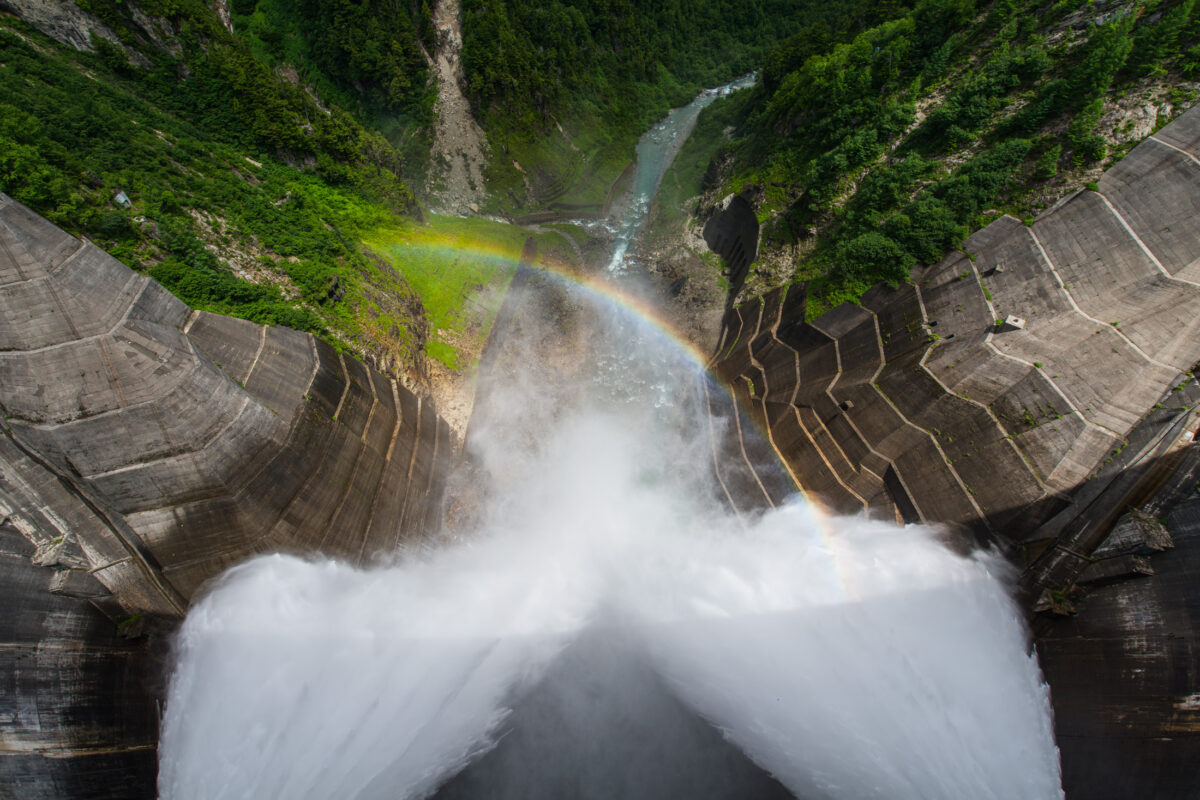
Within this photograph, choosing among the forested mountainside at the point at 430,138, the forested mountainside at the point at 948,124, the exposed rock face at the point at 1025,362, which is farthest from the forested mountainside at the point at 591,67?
the exposed rock face at the point at 1025,362

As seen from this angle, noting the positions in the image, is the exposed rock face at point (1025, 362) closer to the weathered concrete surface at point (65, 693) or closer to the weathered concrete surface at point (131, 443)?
the weathered concrete surface at point (131, 443)

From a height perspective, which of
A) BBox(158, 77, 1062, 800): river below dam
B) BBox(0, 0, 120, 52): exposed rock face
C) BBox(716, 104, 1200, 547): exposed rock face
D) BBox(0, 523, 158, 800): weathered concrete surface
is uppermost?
BBox(0, 0, 120, 52): exposed rock face

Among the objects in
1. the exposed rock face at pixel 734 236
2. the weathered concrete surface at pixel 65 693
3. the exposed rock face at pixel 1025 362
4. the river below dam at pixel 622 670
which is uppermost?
the exposed rock face at pixel 734 236

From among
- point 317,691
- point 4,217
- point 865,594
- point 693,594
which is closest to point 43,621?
point 317,691

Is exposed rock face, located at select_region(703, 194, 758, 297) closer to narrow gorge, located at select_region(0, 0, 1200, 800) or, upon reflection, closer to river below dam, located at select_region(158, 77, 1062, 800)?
narrow gorge, located at select_region(0, 0, 1200, 800)

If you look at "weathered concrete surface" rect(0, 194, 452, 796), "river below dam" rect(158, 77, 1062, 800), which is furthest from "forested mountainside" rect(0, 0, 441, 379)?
"river below dam" rect(158, 77, 1062, 800)

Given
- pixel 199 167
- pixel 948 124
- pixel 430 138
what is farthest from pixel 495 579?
pixel 430 138

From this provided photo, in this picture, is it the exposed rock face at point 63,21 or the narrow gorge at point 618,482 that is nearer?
the narrow gorge at point 618,482

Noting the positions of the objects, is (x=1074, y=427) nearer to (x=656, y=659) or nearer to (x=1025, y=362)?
(x=1025, y=362)
